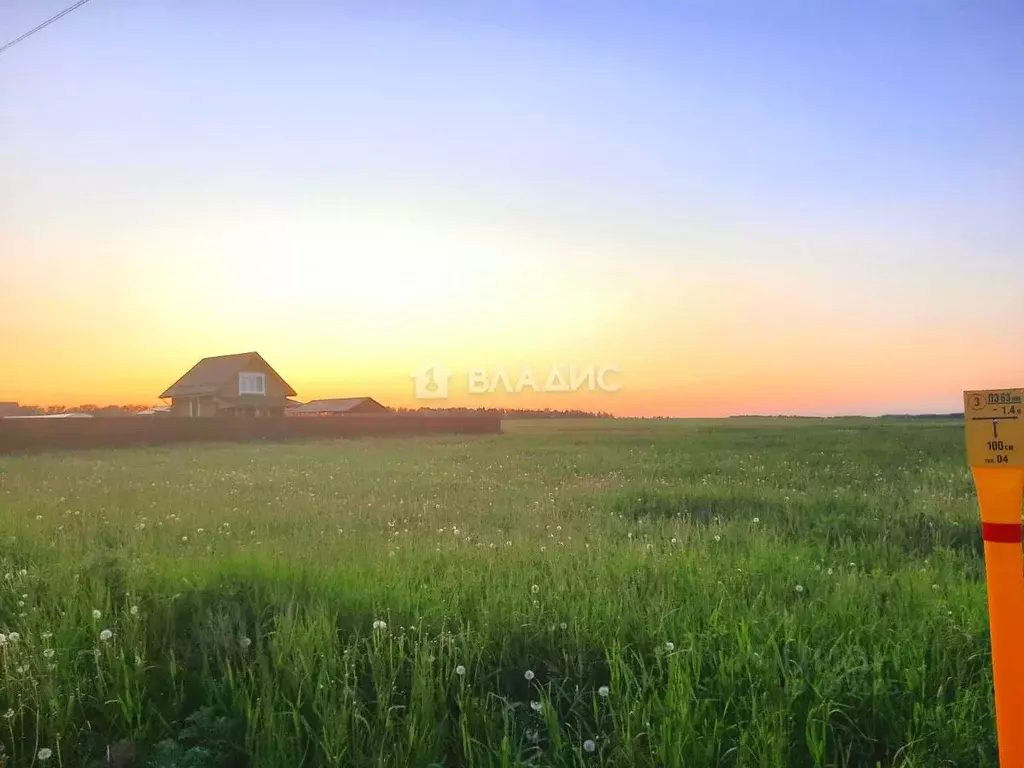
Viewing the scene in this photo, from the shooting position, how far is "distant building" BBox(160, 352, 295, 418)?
44.6m

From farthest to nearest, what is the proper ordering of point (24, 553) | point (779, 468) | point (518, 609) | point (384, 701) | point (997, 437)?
1. point (779, 468)
2. point (24, 553)
3. point (518, 609)
4. point (384, 701)
5. point (997, 437)

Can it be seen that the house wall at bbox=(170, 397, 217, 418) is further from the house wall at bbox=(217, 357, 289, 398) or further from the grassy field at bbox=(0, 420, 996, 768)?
the grassy field at bbox=(0, 420, 996, 768)

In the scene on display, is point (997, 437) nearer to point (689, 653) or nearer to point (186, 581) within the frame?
point (689, 653)

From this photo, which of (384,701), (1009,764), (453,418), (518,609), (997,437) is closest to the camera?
(997,437)

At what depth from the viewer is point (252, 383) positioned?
45281 millimetres

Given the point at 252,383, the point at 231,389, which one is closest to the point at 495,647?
the point at 231,389

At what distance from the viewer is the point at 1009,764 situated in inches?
102

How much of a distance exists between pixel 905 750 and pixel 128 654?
4093mm

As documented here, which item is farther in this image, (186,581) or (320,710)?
(186,581)

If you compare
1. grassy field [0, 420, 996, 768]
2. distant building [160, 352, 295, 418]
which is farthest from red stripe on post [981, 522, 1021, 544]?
distant building [160, 352, 295, 418]

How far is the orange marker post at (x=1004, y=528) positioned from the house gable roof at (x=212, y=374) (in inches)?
1825

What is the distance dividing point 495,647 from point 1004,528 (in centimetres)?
266

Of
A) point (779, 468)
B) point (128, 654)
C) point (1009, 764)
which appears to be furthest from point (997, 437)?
point (779, 468)

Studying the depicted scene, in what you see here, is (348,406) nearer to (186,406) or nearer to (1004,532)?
(186,406)
